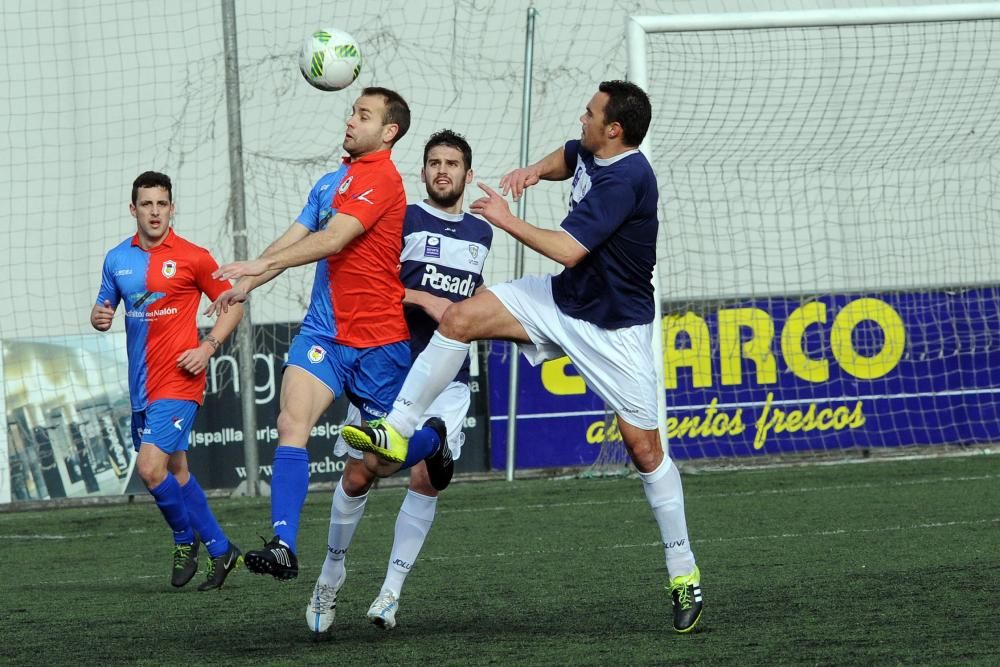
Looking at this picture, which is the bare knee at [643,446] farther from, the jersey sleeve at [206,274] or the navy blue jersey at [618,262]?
the jersey sleeve at [206,274]

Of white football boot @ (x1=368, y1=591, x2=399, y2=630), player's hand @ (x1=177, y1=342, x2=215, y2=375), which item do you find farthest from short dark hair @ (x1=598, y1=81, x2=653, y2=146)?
player's hand @ (x1=177, y1=342, x2=215, y2=375)

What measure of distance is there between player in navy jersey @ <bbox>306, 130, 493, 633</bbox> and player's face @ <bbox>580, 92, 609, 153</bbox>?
0.99 metres

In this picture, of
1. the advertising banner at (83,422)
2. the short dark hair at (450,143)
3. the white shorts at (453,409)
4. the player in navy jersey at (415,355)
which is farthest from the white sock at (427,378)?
the advertising banner at (83,422)

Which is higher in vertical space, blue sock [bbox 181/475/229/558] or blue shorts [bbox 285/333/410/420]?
blue shorts [bbox 285/333/410/420]

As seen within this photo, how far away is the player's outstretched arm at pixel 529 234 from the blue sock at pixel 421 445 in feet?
2.86

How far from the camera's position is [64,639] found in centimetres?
543

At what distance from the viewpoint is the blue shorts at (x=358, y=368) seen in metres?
5.69

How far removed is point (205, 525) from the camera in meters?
7.34

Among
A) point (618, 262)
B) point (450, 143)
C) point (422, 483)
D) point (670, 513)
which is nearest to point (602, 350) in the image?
point (618, 262)

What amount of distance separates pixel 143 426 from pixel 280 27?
740 cm

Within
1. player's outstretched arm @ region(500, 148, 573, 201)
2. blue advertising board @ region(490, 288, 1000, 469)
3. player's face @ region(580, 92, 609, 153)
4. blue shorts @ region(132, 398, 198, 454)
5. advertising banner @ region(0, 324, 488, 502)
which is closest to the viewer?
player's face @ region(580, 92, 609, 153)

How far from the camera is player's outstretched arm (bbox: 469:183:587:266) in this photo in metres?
5.12

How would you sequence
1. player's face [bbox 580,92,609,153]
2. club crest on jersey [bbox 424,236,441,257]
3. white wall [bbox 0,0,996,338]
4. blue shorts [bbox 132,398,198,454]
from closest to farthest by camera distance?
player's face [bbox 580,92,609,153], club crest on jersey [bbox 424,236,441,257], blue shorts [bbox 132,398,198,454], white wall [bbox 0,0,996,338]

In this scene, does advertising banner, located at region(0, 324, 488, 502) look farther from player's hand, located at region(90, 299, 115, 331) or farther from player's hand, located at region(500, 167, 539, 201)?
player's hand, located at region(500, 167, 539, 201)
